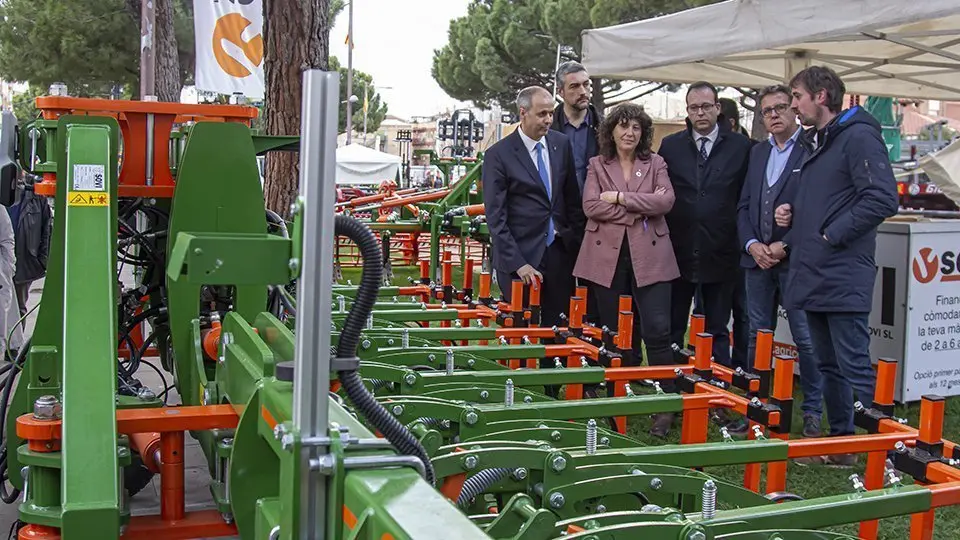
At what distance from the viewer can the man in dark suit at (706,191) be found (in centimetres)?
585

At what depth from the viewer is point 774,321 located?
19.6ft

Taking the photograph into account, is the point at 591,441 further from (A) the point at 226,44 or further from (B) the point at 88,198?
(A) the point at 226,44

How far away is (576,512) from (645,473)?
0.24 metres

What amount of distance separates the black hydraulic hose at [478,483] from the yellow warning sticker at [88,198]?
1.53m

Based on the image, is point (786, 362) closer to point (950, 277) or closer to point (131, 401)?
point (131, 401)

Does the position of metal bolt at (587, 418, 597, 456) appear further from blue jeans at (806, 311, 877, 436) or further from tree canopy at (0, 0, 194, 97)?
tree canopy at (0, 0, 194, 97)

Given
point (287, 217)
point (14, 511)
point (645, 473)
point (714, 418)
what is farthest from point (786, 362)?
point (287, 217)

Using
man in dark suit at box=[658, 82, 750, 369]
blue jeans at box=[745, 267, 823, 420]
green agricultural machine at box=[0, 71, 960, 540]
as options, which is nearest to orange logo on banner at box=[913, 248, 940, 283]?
blue jeans at box=[745, 267, 823, 420]

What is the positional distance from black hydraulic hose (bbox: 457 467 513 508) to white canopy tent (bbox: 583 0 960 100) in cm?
395

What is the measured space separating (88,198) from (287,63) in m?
4.61

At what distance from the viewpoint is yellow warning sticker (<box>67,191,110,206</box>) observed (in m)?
3.16

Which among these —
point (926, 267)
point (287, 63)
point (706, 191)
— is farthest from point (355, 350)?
point (287, 63)

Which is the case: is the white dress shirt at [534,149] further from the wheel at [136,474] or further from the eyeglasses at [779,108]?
the wheel at [136,474]

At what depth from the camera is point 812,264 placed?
4898 millimetres
